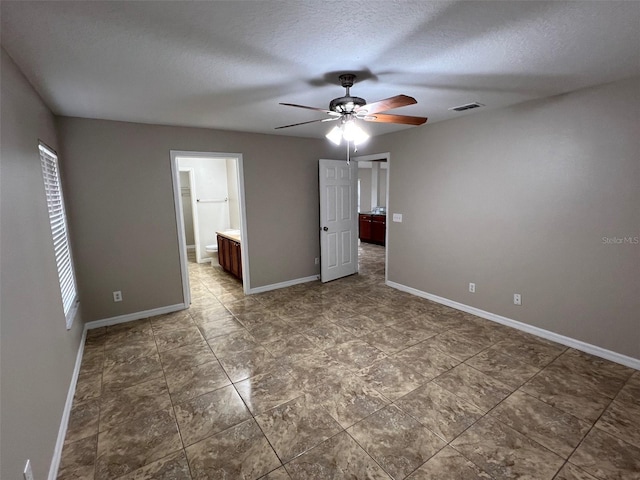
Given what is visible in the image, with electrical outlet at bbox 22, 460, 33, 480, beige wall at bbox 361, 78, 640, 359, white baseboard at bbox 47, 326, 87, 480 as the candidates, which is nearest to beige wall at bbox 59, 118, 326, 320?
white baseboard at bbox 47, 326, 87, 480

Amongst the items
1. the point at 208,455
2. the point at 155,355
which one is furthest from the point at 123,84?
the point at 208,455

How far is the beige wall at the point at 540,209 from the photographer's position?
2.62m

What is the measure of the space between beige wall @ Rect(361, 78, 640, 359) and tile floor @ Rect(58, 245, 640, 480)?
457 mm

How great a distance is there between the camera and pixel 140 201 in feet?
12.2

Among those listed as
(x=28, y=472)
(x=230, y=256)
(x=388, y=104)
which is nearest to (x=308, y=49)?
(x=388, y=104)

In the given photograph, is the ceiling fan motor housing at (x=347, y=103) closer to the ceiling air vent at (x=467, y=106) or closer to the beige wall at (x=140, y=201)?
the ceiling air vent at (x=467, y=106)

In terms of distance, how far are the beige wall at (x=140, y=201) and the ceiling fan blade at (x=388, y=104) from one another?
2574mm

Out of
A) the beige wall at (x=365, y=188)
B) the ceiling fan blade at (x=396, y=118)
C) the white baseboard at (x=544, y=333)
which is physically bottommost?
the white baseboard at (x=544, y=333)

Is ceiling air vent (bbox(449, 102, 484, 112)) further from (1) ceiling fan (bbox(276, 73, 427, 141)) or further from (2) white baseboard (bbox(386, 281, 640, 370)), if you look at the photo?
(2) white baseboard (bbox(386, 281, 640, 370))

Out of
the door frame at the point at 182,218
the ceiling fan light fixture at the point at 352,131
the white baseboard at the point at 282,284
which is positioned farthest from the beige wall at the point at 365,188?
the ceiling fan light fixture at the point at 352,131

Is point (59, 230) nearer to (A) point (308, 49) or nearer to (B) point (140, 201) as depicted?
(B) point (140, 201)

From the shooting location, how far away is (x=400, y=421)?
2098 millimetres

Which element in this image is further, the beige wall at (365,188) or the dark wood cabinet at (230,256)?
the beige wall at (365,188)

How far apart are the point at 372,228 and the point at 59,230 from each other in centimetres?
663
